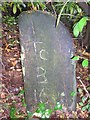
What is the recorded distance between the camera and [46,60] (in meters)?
2.06

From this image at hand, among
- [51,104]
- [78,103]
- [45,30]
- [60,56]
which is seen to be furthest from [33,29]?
[78,103]

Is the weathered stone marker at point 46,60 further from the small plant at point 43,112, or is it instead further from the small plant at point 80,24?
the small plant at point 80,24

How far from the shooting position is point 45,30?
6.37 ft

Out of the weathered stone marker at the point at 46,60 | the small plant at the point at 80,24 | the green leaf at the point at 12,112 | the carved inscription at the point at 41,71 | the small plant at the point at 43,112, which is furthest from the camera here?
the green leaf at the point at 12,112


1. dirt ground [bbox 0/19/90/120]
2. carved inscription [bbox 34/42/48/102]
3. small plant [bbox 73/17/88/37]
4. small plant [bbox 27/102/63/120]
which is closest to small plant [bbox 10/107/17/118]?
dirt ground [bbox 0/19/90/120]

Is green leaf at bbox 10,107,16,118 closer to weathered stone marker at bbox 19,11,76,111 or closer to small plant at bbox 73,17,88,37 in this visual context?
weathered stone marker at bbox 19,11,76,111

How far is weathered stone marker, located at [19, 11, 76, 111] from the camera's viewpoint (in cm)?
192

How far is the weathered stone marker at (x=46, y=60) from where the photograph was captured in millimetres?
1925

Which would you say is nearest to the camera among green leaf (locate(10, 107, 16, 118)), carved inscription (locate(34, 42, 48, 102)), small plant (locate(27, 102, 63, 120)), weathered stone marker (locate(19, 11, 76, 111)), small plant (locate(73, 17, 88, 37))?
small plant (locate(73, 17, 88, 37))

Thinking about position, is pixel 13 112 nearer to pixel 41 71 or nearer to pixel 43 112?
pixel 43 112

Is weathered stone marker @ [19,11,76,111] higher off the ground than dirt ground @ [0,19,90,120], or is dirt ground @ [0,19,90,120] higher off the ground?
weathered stone marker @ [19,11,76,111]

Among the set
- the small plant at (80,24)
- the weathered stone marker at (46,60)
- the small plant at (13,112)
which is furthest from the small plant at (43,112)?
the small plant at (80,24)

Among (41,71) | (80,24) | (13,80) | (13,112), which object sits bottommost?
(13,112)

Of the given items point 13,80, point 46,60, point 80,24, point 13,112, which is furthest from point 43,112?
point 80,24
